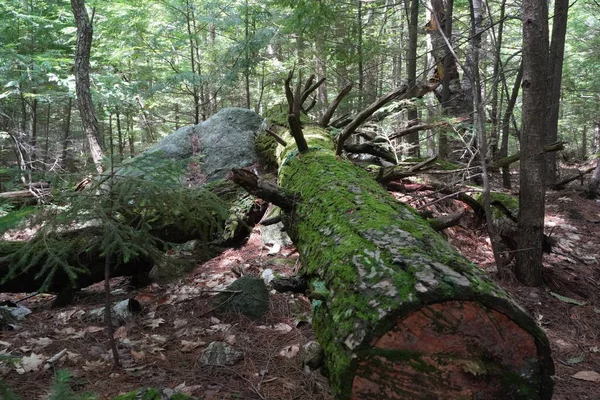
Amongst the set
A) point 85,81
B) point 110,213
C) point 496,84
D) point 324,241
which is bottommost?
point 324,241

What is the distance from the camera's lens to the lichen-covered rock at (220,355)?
2879mm

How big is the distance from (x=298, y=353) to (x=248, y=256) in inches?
100

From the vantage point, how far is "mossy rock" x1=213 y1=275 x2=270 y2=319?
12.3 ft

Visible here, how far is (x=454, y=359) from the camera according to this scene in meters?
1.77

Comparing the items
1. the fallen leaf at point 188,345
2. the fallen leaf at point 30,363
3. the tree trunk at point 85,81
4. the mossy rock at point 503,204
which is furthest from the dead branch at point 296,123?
the tree trunk at point 85,81

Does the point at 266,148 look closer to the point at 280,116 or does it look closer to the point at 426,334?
the point at 280,116

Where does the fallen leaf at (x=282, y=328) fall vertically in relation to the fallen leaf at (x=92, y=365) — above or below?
below

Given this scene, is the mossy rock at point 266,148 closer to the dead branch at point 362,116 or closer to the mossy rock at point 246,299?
the dead branch at point 362,116

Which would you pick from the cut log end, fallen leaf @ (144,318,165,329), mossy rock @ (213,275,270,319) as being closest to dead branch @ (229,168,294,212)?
mossy rock @ (213,275,270,319)

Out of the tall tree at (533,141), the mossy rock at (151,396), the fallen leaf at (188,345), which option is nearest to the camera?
the mossy rock at (151,396)

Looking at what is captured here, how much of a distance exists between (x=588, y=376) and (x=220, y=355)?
2687 millimetres

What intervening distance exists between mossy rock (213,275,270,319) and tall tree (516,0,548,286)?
9.30 feet

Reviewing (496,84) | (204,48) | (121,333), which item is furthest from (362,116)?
(204,48)

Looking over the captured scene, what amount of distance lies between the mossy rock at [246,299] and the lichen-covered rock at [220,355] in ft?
2.42
